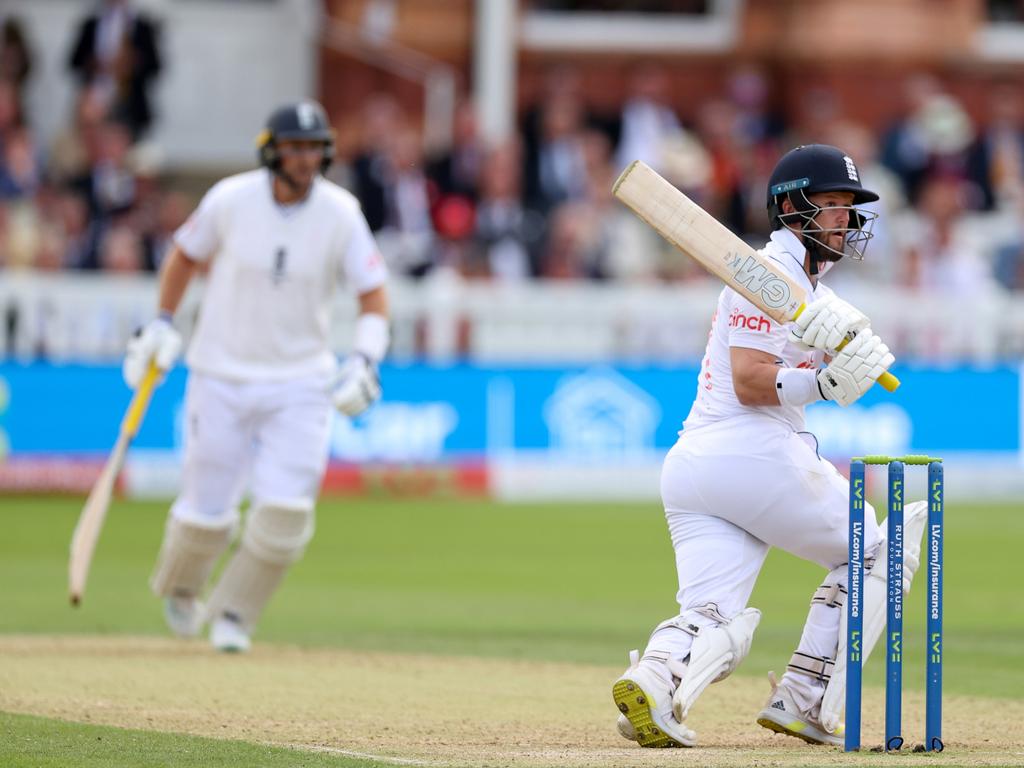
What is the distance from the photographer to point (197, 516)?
9.11m

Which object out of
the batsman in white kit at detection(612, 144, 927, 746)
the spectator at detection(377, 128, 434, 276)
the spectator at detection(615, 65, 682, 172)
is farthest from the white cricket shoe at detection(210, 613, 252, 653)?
the spectator at detection(615, 65, 682, 172)

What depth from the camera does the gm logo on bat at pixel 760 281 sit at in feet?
20.5

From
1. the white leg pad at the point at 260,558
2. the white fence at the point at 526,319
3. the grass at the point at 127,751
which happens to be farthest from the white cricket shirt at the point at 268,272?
the white fence at the point at 526,319

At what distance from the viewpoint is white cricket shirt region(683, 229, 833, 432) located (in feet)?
20.8

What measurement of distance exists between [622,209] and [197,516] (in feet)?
34.0

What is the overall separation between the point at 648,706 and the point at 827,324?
3.93 ft

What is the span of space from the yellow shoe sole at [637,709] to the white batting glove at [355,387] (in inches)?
116

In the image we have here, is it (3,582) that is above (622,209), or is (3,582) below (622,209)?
below

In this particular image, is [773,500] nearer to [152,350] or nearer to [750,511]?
[750,511]

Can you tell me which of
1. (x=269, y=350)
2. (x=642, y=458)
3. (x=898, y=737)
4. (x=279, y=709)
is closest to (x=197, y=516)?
(x=269, y=350)

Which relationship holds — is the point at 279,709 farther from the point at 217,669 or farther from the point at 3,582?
the point at 3,582

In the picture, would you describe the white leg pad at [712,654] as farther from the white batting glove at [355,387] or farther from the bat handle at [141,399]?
the bat handle at [141,399]

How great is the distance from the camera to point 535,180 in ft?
62.5

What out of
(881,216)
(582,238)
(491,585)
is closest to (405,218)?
(582,238)
